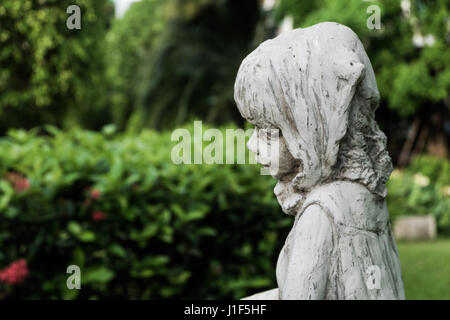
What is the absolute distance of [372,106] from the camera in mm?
1772

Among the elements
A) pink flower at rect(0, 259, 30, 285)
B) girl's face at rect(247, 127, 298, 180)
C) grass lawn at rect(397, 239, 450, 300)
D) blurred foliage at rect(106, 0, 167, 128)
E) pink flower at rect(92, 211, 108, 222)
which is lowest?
grass lawn at rect(397, 239, 450, 300)

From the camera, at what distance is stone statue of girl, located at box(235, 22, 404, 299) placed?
1633mm

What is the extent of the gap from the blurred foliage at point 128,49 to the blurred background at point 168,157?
0.11 m

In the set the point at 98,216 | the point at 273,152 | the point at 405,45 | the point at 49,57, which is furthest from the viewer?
the point at 49,57

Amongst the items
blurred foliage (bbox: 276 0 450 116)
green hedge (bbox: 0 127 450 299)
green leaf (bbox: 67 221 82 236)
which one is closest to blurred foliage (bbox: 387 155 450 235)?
blurred foliage (bbox: 276 0 450 116)

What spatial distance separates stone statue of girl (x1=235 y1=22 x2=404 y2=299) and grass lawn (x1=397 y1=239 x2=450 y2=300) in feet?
11.7

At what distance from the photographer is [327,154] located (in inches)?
65.7

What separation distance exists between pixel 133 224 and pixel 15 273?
35.0 inches

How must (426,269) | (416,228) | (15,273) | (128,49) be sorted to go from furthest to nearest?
(128,49), (416,228), (426,269), (15,273)

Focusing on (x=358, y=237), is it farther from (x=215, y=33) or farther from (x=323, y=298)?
(x=215, y=33)

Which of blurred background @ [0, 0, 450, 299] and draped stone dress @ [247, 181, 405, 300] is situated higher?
blurred background @ [0, 0, 450, 299]

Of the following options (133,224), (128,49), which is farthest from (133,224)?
(128,49)

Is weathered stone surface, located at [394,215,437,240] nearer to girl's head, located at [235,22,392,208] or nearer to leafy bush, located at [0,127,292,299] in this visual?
leafy bush, located at [0,127,292,299]

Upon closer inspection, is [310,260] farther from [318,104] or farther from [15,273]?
[15,273]
